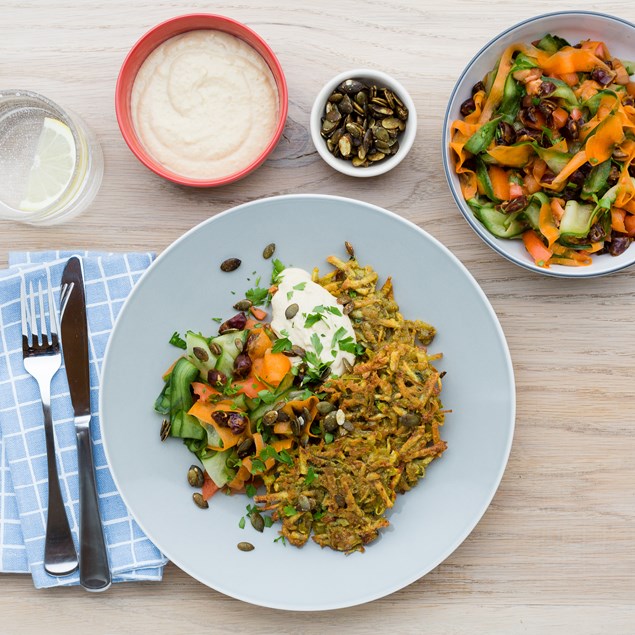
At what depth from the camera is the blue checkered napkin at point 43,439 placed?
83.4 inches

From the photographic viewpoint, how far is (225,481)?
2047 mm

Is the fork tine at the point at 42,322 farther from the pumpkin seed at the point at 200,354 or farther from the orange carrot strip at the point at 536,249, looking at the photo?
the orange carrot strip at the point at 536,249

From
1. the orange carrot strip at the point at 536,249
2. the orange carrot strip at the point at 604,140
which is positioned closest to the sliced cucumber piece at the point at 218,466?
the orange carrot strip at the point at 536,249

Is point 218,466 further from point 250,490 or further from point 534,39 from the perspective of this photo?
point 534,39

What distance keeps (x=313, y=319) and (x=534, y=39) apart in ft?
3.56

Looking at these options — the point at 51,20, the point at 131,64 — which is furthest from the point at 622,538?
the point at 51,20

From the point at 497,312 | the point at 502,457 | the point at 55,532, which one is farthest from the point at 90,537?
the point at 497,312

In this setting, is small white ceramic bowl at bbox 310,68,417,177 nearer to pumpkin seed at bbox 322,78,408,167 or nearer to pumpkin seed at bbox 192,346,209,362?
pumpkin seed at bbox 322,78,408,167

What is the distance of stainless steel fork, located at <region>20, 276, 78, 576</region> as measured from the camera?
82.4 inches

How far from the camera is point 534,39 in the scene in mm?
1991

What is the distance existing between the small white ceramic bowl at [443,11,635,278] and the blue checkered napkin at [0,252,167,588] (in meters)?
1.03

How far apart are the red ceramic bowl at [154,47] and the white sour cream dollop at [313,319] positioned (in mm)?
387

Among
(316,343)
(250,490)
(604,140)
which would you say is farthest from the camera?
(250,490)

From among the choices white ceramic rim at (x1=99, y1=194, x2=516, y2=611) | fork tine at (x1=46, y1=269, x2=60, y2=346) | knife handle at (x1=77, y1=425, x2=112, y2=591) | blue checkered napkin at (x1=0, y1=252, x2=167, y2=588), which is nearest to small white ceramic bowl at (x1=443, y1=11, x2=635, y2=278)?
white ceramic rim at (x1=99, y1=194, x2=516, y2=611)
